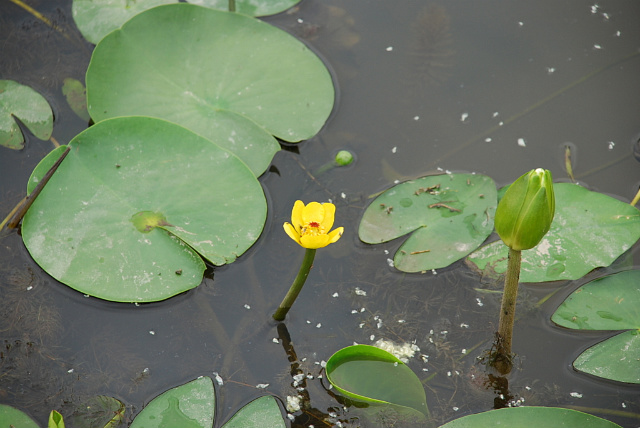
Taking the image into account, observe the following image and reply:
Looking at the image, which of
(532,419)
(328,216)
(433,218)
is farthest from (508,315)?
(328,216)

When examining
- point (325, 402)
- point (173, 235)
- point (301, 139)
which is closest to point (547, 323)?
point (325, 402)

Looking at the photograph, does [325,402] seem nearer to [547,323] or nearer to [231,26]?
[547,323]

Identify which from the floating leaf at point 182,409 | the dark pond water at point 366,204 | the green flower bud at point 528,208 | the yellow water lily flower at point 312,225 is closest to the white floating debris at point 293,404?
the dark pond water at point 366,204

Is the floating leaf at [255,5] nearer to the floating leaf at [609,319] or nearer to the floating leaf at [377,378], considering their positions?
the floating leaf at [377,378]

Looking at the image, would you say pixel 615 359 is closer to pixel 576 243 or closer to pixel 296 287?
pixel 576 243

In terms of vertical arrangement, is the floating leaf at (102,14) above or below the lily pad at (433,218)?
above

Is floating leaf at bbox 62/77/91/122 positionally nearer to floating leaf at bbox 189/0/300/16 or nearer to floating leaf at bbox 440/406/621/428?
floating leaf at bbox 189/0/300/16

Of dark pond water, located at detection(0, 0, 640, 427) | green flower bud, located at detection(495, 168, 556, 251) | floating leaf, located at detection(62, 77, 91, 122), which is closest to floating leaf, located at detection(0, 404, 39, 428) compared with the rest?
dark pond water, located at detection(0, 0, 640, 427)
